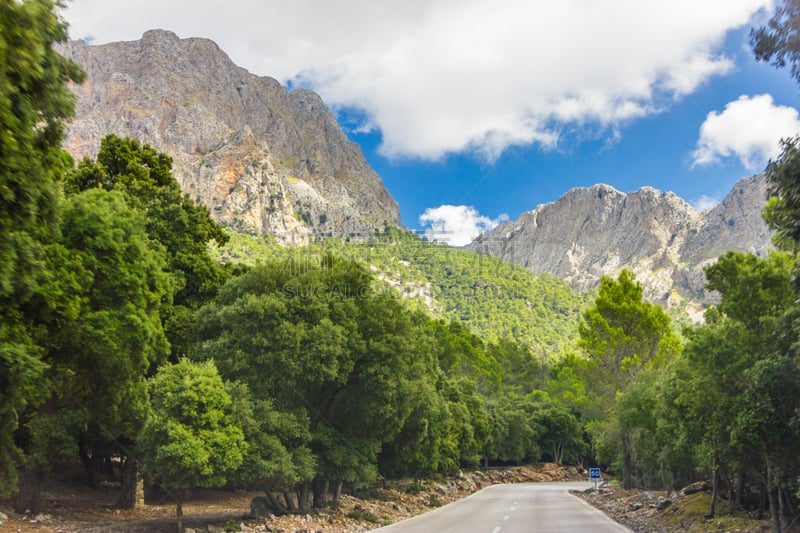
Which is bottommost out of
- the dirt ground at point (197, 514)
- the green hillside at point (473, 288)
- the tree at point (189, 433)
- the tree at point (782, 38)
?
the dirt ground at point (197, 514)

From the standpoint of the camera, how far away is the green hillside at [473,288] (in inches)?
4948

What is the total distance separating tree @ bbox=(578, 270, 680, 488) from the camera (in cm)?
3759

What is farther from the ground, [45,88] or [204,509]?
[45,88]

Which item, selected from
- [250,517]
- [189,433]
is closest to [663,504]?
[250,517]

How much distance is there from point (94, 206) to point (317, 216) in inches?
7152

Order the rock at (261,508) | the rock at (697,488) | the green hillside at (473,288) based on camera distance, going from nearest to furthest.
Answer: the rock at (261,508), the rock at (697,488), the green hillside at (473,288)

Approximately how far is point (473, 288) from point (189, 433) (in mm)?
131874

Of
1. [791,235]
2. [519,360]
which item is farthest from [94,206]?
[519,360]

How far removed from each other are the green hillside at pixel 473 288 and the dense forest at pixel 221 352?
9076cm

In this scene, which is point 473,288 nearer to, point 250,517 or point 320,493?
point 320,493

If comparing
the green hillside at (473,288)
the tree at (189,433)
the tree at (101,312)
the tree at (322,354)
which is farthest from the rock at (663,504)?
the green hillside at (473,288)

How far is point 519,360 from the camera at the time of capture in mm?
92312

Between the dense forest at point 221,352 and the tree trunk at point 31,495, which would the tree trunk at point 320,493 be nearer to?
the dense forest at point 221,352

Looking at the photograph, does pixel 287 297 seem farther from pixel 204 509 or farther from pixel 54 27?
pixel 54 27
